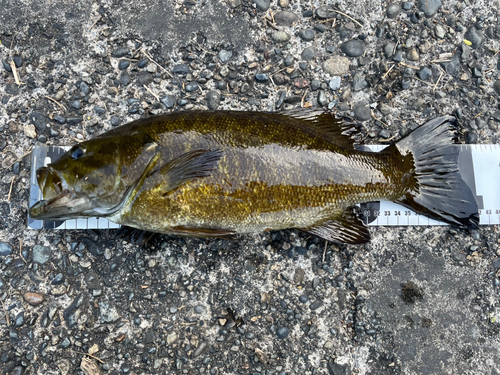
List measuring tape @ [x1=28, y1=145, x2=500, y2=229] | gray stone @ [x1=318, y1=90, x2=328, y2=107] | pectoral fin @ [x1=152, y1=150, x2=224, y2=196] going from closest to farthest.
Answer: pectoral fin @ [x1=152, y1=150, x2=224, y2=196] → measuring tape @ [x1=28, y1=145, x2=500, y2=229] → gray stone @ [x1=318, y1=90, x2=328, y2=107]

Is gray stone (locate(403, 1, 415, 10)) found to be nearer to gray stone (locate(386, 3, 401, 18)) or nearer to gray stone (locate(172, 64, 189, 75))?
gray stone (locate(386, 3, 401, 18))

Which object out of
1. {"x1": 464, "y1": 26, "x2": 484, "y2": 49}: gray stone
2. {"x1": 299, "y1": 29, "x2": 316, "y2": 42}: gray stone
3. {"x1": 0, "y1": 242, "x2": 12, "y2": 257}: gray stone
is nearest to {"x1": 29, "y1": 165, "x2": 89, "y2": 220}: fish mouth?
{"x1": 0, "y1": 242, "x2": 12, "y2": 257}: gray stone

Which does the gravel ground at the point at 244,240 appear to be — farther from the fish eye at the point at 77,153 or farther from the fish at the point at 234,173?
the fish eye at the point at 77,153

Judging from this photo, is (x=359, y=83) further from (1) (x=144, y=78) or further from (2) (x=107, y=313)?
(2) (x=107, y=313)

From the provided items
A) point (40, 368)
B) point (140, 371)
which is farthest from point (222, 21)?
point (40, 368)

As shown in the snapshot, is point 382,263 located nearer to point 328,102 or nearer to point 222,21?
point 328,102

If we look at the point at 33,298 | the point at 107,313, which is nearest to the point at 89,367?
the point at 107,313

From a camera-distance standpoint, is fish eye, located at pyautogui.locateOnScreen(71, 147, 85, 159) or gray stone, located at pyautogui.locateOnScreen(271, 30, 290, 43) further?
gray stone, located at pyautogui.locateOnScreen(271, 30, 290, 43)
